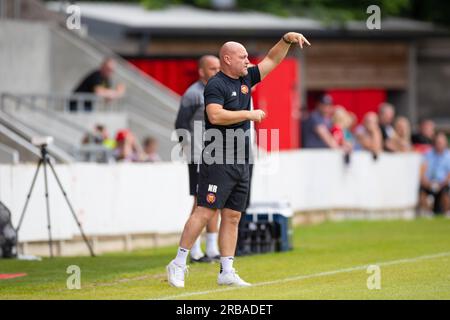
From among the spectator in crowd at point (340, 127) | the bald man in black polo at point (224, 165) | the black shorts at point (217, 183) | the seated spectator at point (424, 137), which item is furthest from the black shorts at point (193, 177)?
the seated spectator at point (424, 137)

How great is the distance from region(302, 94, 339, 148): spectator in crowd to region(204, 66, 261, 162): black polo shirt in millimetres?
12604

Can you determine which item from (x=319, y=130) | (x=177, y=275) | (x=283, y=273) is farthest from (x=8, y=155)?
(x=319, y=130)

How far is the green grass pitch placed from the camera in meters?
13.2

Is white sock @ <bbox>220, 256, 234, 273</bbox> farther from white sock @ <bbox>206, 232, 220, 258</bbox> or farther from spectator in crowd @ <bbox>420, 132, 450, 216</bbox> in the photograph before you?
spectator in crowd @ <bbox>420, 132, 450, 216</bbox>

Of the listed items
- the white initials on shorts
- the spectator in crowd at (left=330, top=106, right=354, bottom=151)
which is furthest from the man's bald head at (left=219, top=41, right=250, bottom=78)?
the spectator in crowd at (left=330, top=106, right=354, bottom=151)

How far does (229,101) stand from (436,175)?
15.6m

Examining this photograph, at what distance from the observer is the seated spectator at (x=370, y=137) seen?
27.3m

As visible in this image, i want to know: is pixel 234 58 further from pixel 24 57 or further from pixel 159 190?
pixel 24 57

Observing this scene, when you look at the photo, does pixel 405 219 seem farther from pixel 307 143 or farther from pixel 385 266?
pixel 385 266

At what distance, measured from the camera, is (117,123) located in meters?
26.0

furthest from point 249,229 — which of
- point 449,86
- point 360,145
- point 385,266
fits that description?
point 449,86

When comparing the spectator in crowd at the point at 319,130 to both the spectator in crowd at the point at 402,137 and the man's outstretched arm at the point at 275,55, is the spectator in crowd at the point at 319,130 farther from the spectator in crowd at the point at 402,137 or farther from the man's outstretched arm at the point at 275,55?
the man's outstretched arm at the point at 275,55

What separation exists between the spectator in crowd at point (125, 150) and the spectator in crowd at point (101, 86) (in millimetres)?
2204

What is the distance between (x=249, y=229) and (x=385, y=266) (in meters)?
2.79
